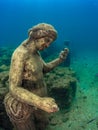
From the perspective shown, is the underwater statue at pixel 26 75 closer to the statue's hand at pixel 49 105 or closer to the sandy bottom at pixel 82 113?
the statue's hand at pixel 49 105

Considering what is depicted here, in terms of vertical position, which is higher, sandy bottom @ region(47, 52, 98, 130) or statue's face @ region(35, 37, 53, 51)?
statue's face @ region(35, 37, 53, 51)

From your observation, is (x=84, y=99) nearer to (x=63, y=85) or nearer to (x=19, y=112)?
(x=63, y=85)

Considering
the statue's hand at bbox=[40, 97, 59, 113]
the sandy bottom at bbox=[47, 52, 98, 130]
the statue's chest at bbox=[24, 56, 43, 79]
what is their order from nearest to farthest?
the statue's hand at bbox=[40, 97, 59, 113] → the statue's chest at bbox=[24, 56, 43, 79] → the sandy bottom at bbox=[47, 52, 98, 130]

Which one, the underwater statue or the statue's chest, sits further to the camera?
the statue's chest

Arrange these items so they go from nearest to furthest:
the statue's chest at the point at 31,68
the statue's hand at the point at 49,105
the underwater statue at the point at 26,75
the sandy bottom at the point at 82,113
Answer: the statue's hand at the point at 49,105 → the underwater statue at the point at 26,75 → the statue's chest at the point at 31,68 → the sandy bottom at the point at 82,113

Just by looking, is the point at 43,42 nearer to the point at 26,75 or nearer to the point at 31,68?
the point at 31,68

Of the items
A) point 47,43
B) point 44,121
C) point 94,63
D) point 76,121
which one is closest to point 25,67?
point 47,43

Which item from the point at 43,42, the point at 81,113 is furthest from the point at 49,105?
the point at 81,113

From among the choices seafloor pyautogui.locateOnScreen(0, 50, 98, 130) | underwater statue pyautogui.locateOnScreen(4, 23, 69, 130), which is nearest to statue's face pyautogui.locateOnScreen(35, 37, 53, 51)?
underwater statue pyautogui.locateOnScreen(4, 23, 69, 130)

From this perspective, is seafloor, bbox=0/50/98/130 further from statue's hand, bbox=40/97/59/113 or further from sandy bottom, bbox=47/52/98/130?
statue's hand, bbox=40/97/59/113

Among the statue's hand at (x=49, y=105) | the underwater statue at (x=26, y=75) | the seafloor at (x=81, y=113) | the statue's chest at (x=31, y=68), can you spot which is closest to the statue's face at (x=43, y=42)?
the underwater statue at (x=26, y=75)

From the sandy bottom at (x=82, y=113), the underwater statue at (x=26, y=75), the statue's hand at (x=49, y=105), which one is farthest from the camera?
the sandy bottom at (x=82, y=113)

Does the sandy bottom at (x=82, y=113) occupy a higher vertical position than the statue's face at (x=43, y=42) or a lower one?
lower

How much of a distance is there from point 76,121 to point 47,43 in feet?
10.2
